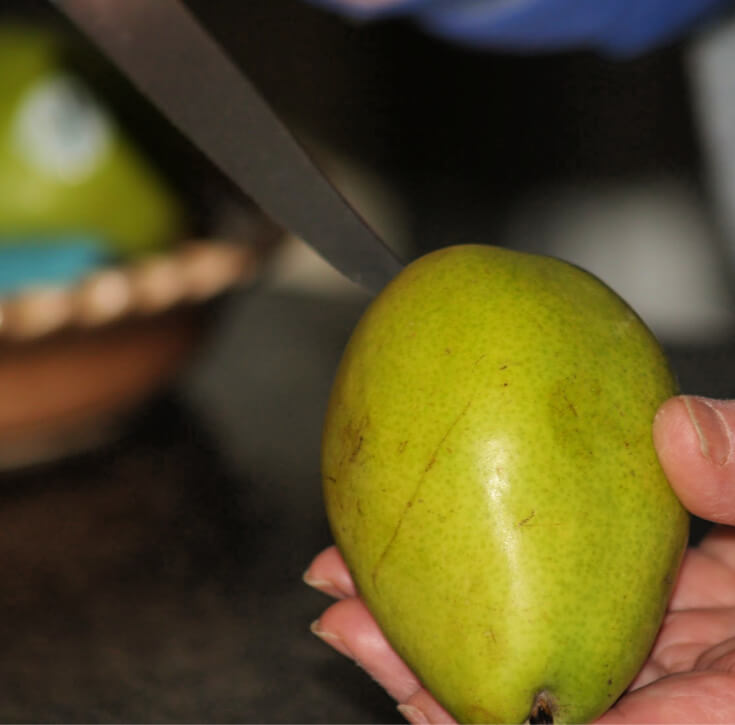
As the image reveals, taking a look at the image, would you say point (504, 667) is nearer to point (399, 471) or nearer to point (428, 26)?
point (399, 471)

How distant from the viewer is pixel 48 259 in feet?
3.81

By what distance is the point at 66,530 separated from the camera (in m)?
1.10

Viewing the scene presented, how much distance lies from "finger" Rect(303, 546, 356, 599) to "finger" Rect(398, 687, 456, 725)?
0.37 ft

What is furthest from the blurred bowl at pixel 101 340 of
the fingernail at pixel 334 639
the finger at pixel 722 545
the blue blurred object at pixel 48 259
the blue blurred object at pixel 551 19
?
the finger at pixel 722 545

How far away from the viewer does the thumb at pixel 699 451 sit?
68 centimetres

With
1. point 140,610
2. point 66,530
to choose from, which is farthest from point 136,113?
point 140,610

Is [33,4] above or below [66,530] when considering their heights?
above

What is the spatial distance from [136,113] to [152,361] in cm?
31

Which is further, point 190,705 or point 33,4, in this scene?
point 33,4

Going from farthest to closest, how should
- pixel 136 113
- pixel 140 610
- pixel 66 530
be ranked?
pixel 136 113
pixel 66 530
pixel 140 610

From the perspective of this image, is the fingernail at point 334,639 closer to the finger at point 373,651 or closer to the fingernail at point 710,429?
the finger at point 373,651

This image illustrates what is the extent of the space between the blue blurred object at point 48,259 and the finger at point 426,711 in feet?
→ 1.90

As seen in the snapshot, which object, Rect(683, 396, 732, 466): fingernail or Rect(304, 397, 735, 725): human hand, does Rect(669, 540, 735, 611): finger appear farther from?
Rect(683, 396, 732, 466): fingernail

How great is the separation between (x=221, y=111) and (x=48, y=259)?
439 mm
